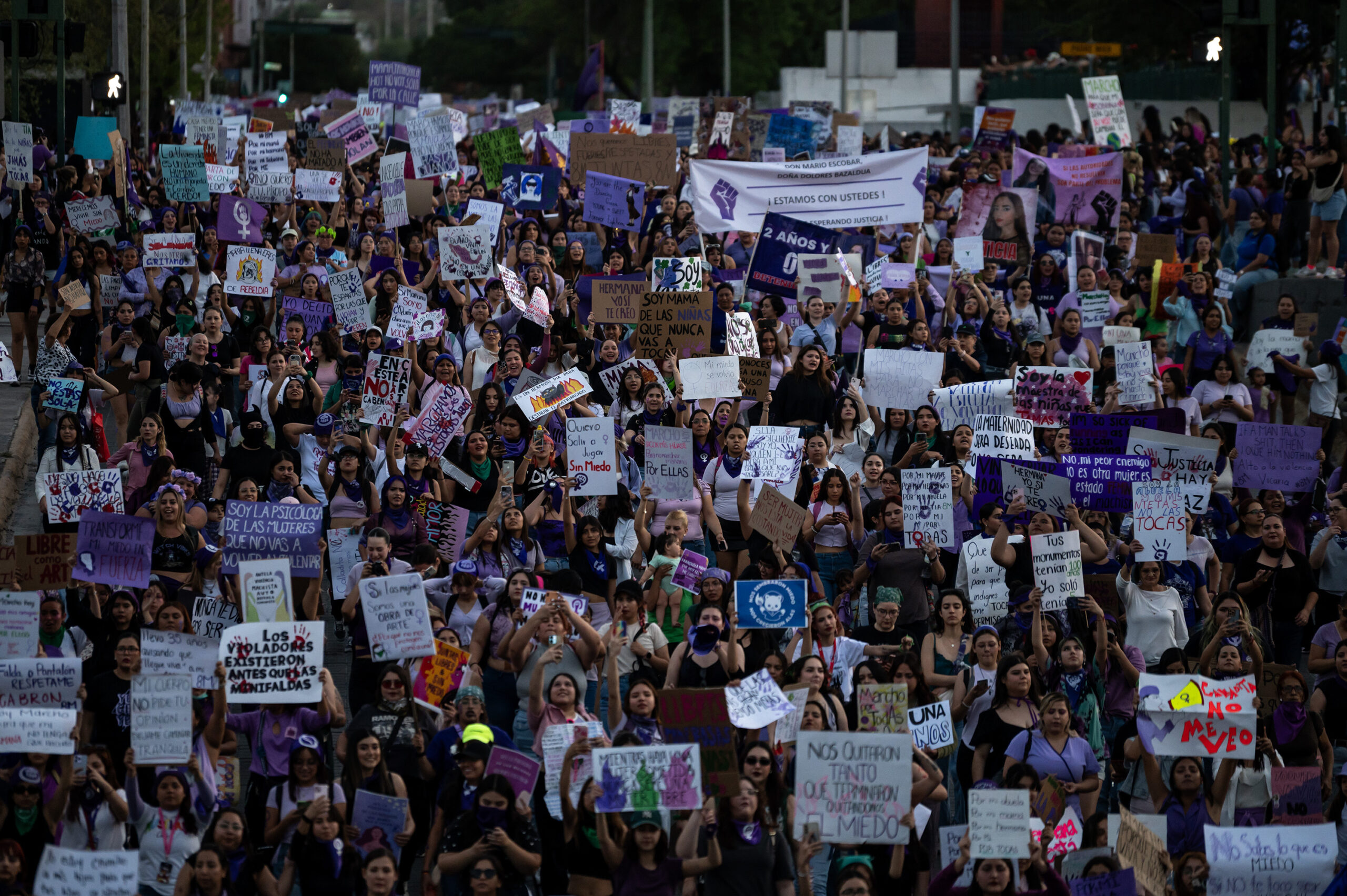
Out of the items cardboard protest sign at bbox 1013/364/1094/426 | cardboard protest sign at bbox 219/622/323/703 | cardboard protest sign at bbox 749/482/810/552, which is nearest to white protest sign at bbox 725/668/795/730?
cardboard protest sign at bbox 219/622/323/703

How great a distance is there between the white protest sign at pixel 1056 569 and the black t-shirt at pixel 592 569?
2.59m

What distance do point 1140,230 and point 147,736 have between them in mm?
15465

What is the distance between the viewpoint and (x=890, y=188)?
60.4ft

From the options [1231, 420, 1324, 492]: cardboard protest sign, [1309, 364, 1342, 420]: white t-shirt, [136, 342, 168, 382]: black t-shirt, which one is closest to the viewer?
[1231, 420, 1324, 492]: cardboard protest sign

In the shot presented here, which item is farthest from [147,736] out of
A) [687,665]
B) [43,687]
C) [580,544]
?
[580,544]

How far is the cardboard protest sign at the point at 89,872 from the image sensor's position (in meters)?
7.64

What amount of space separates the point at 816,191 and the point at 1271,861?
11.2 meters

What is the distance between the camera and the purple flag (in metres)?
17.1

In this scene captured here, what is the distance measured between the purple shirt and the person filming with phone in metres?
0.37

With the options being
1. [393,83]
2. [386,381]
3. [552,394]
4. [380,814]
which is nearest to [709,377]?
[552,394]

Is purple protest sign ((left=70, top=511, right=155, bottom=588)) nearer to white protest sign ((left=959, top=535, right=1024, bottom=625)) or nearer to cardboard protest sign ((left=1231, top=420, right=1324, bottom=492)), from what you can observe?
white protest sign ((left=959, top=535, right=1024, bottom=625))

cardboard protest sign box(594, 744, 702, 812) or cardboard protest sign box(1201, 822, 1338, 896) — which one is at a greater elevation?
cardboard protest sign box(594, 744, 702, 812)

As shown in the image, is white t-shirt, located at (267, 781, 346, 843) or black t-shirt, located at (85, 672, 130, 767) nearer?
white t-shirt, located at (267, 781, 346, 843)

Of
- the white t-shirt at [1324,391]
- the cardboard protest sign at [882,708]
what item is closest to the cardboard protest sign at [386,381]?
the cardboard protest sign at [882,708]
